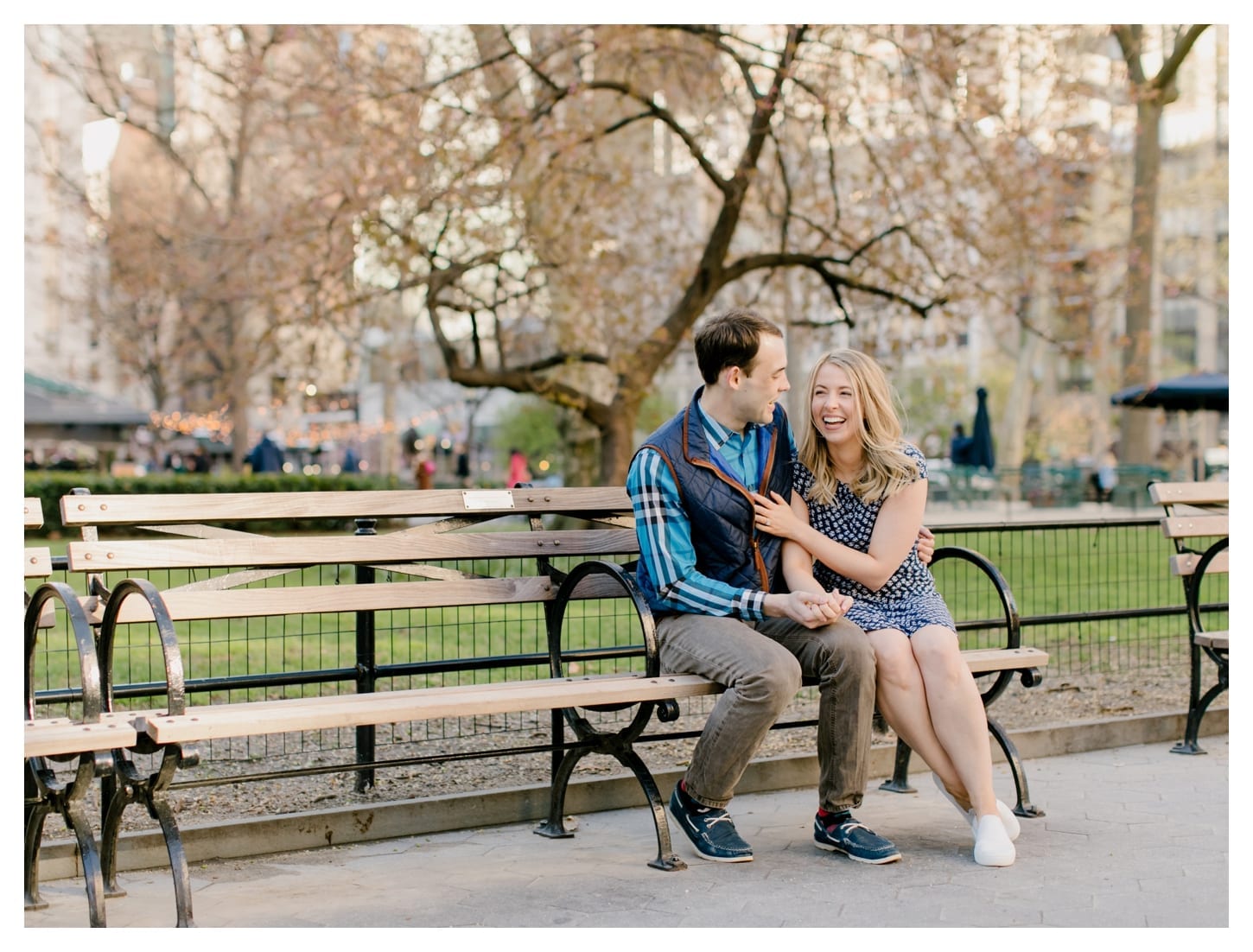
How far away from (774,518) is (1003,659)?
102cm

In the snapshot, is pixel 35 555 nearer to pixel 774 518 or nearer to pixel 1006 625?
pixel 774 518

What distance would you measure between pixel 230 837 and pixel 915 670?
2217 mm

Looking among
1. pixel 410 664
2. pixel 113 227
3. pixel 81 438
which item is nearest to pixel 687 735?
pixel 410 664

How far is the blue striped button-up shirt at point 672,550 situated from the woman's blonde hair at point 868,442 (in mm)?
495

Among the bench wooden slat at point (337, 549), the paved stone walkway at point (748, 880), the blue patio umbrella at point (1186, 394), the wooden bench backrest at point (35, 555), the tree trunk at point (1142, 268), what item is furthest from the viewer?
the blue patio umbrella at point (1186, 394)

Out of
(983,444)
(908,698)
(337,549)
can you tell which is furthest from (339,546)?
(983,444)

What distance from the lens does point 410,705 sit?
389 centimetres

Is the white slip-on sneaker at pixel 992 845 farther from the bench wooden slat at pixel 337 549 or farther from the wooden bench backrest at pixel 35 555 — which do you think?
the wooden bench backrest at pixel 35 555

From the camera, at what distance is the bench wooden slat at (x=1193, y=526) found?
608 cm

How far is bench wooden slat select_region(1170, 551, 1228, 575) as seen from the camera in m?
6.07

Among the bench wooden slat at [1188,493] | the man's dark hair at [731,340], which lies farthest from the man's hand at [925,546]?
the bench wooden slat at [1188,493]

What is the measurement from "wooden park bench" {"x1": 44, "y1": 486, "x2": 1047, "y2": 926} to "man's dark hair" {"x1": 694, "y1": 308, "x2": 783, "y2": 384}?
0.76m

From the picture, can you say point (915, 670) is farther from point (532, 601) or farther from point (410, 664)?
point (410, 664)

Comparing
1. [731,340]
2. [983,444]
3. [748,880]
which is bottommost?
[748,880]
